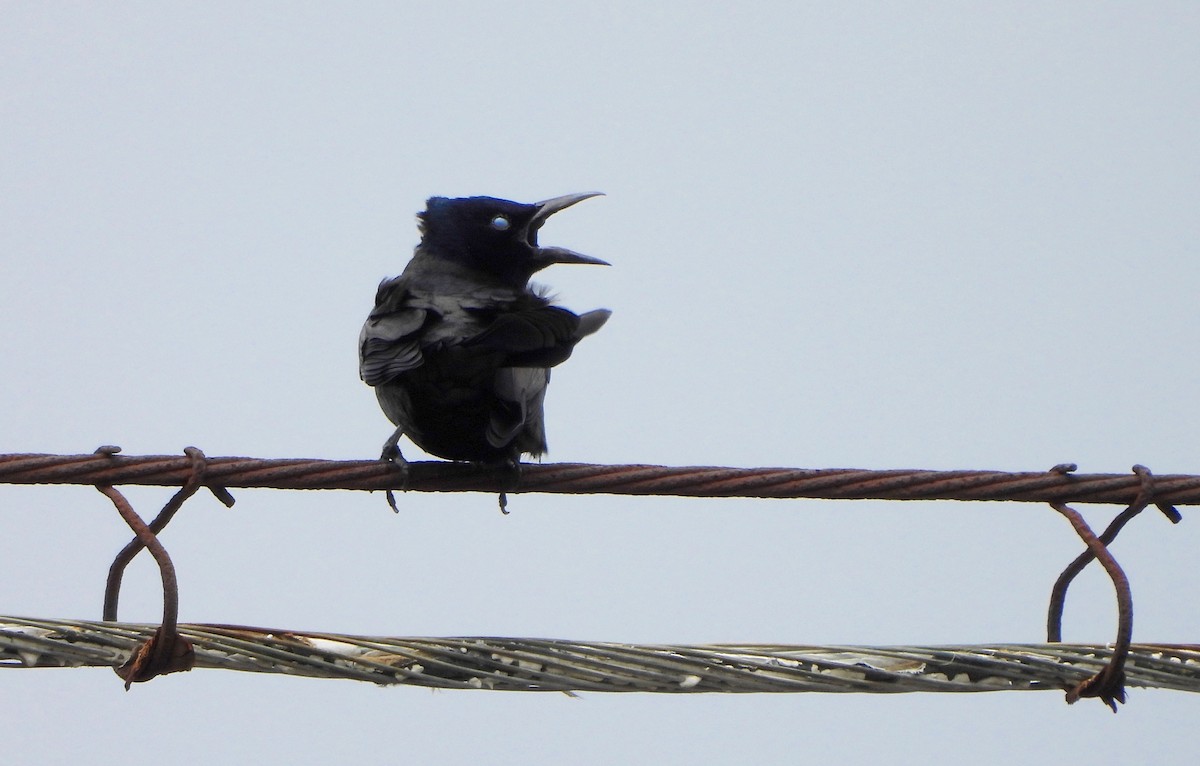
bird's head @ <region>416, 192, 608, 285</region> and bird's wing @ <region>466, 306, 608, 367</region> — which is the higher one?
bird's head @ <region>416, 192, 608, 285</region>

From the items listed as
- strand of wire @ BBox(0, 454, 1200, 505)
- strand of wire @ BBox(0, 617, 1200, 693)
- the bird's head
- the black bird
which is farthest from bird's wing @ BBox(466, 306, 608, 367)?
the bird's head

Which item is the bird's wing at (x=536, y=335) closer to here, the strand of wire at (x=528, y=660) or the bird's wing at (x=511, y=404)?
the bird's wing at (x=511, y=404)

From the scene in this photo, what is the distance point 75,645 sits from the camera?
158 inches

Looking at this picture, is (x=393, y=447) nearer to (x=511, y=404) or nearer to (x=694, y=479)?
(x=511, y=404)

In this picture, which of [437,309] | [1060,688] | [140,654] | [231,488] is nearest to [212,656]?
[140,654]

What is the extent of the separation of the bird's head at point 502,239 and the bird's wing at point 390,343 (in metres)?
1.29

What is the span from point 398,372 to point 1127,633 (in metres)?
2.65

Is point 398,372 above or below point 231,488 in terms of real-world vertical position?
above

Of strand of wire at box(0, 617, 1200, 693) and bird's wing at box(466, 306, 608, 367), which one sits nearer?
strand of wire at box(0, 617, 1200, 693)

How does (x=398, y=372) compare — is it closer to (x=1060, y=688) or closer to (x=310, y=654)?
(x=310, y=654)

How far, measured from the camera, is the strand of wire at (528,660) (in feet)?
13.2

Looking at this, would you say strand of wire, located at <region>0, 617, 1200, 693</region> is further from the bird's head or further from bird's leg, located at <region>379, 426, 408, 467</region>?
the bird's head

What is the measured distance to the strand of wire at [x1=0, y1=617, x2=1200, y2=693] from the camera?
13.2ft

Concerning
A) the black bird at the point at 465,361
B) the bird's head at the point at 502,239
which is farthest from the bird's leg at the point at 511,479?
the bird's head at the point at 502,239
